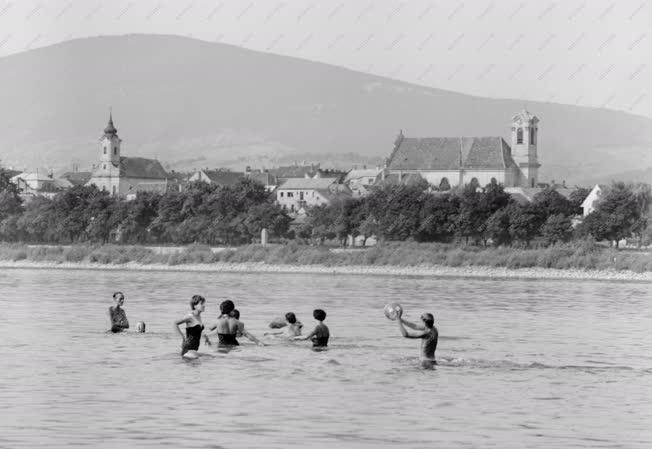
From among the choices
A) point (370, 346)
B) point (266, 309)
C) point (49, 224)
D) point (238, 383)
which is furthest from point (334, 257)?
point (238, 383)

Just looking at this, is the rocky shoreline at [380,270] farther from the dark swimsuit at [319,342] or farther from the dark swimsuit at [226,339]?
the dark swimsuit at [226,339]

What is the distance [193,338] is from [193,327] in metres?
0.60

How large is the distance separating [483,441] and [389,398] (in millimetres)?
5055

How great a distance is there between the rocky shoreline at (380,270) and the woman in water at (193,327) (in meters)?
70.8

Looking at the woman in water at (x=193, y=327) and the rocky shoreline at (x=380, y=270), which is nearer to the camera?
the woman in water at (x=193, y=327)

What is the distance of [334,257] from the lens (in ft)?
374

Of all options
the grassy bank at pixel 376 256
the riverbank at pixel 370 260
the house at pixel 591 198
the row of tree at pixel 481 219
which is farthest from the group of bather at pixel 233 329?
the house at pixel 591 198

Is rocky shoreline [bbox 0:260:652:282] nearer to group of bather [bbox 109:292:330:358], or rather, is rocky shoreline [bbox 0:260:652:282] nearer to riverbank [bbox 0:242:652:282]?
riverbank [bbox 0:242:652:282]

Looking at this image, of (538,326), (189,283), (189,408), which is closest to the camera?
(189,408)

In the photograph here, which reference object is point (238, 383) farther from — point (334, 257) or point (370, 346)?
point (334, 257)

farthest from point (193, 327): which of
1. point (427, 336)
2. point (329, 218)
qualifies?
point (329, 218)

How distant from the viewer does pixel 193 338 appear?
31.5m

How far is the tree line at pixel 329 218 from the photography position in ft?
412

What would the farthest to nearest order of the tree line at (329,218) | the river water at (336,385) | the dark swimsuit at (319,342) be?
the tree line at (329,218), the dark swimsuit at (319,342), the river water at (336,385)
